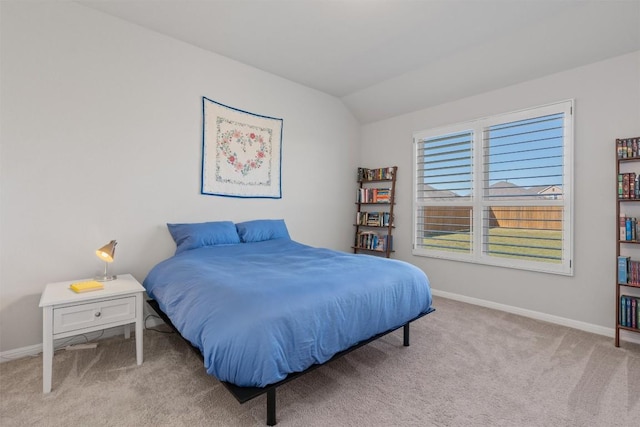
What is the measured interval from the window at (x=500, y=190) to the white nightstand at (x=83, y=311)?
3346mm

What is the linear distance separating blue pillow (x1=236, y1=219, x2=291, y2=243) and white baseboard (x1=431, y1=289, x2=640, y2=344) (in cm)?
223

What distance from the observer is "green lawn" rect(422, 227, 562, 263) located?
303 centimetres

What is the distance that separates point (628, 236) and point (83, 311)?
4085mm

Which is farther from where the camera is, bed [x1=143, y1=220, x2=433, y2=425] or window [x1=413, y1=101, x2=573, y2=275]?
window [x1=413, y1=101, x2=573, y2=275]

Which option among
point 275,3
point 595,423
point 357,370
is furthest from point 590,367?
point 275,3

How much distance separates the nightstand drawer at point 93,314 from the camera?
1847mm

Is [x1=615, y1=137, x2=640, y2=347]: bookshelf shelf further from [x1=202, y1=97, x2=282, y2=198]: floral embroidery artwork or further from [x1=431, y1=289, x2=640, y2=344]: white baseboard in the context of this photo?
[x1=202, y1=97, x2=282, y2=198]: floral embroidery artwork

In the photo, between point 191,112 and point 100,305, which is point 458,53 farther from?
point 100,305

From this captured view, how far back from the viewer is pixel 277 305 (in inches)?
60.0

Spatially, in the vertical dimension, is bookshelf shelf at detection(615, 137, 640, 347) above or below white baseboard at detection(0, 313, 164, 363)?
above

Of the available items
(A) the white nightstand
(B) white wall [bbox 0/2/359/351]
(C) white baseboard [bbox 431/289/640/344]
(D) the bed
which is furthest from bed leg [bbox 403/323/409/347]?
(B) white wall [bbox 0/2/359/351]

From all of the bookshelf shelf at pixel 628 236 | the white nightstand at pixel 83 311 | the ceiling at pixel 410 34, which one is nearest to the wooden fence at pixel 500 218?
the bookshelf shelf at pixel 628 236

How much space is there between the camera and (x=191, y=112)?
3086 millimetres

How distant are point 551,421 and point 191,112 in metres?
3.64
